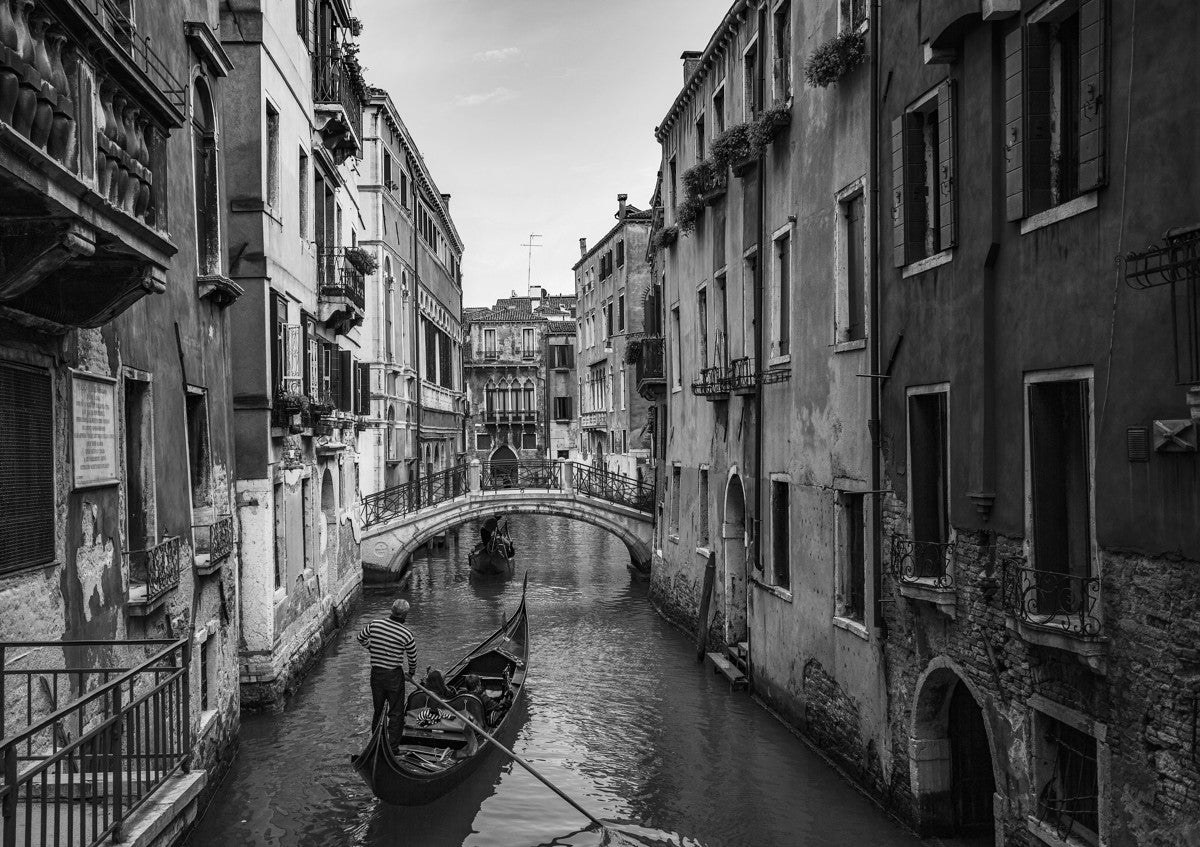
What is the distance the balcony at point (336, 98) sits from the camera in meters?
15.0

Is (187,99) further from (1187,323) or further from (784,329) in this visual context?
(1187,323)

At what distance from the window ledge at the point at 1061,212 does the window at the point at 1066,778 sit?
9.09 feet

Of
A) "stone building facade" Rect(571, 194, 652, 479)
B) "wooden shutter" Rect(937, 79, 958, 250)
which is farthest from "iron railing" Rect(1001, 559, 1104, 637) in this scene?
"stone building facade" Rect(571, 194, 652, 479)

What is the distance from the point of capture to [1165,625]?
201 inches

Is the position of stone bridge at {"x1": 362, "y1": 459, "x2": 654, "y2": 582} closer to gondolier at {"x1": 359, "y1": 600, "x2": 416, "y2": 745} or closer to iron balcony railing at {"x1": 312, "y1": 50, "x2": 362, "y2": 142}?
iron balcony railing at {"x1": 312, "y1": 50, "x2": 362, "y2": 142}

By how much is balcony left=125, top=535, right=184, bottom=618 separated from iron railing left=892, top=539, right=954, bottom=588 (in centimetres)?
523

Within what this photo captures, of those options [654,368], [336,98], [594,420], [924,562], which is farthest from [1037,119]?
[594,420]

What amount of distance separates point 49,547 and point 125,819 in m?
1.78

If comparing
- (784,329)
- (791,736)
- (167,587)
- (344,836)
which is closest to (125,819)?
(167,587)

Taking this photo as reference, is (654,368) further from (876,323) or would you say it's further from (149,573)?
(149,573)

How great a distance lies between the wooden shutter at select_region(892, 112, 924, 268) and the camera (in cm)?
809

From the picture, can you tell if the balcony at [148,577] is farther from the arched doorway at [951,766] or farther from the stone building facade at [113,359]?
the arched doorway at [951,766]

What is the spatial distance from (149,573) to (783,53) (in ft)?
28.2

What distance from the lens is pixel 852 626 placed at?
9.27 meters
